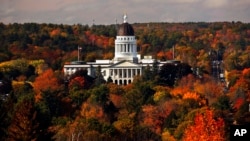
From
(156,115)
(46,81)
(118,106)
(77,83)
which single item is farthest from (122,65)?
(156,115)

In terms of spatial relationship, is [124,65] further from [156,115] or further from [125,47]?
[156,115]

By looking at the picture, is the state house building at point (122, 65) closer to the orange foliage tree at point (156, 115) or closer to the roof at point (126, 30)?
the roof at point (126, 30)

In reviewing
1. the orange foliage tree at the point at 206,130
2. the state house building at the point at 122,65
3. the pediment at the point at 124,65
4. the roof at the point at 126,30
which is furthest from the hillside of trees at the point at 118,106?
the roof at the point at 126,30

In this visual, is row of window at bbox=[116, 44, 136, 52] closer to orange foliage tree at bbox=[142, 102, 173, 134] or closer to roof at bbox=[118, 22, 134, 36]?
roof at bbox=[118, 22, 134, 36]

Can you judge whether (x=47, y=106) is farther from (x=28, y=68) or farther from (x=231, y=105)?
(x=28, y=68)

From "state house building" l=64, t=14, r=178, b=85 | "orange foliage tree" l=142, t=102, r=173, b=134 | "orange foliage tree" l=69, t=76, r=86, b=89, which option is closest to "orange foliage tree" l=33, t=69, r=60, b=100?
"orange foliage tree" l=69, t=76, r=86, b=89

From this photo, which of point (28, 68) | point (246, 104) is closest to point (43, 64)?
point (28, 68)
